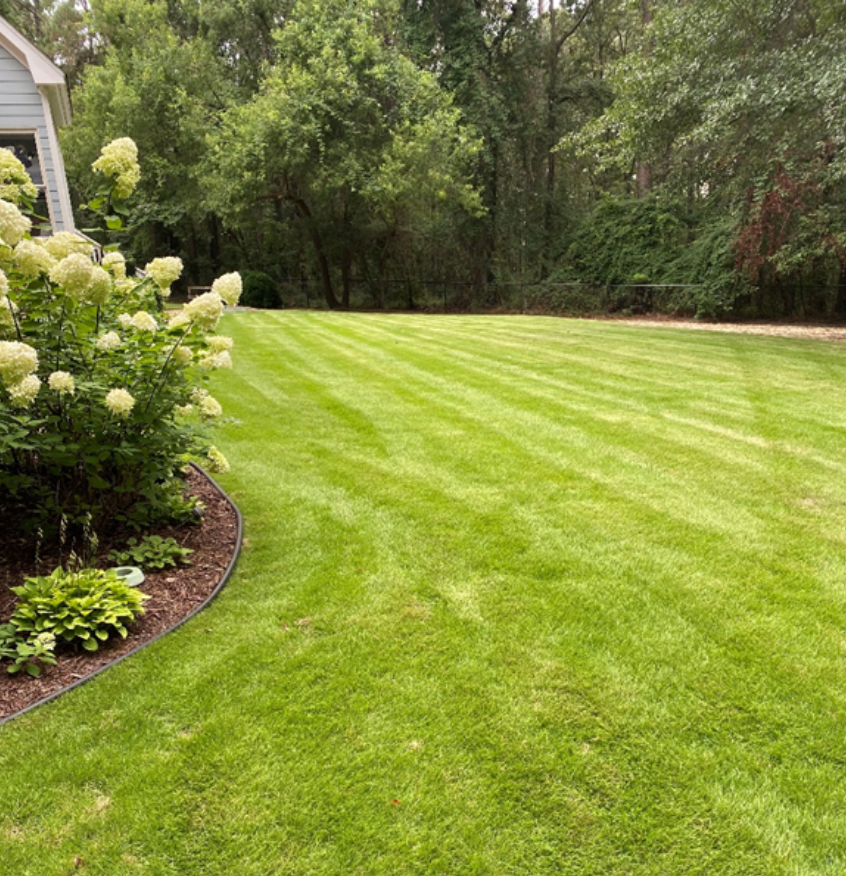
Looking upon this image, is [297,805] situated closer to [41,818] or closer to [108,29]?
[41,818]

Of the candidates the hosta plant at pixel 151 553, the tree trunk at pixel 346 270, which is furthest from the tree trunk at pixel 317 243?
the hosta plant at pixel 151 553

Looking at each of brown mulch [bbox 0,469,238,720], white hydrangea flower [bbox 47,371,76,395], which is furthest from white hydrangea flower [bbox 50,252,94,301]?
brown mulch [bbox 0,469,238,720]

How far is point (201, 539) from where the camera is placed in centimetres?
317

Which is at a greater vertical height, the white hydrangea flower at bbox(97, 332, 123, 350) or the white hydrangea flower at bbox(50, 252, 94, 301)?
the white hydrangea flower at bbox(50, 252, 94, 301)

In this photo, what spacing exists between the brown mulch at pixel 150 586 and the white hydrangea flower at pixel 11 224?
54.5 inches

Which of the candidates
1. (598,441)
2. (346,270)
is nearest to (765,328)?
(598,441)

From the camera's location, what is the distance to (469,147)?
17094 mm

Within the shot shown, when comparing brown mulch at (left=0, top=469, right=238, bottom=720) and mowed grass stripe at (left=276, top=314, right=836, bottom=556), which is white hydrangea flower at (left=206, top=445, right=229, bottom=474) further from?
mowed grass stripe at (left=276, top=314, right=836, bottom=556)

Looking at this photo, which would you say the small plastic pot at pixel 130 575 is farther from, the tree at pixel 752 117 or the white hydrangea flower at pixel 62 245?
the tree at pixel 752 117

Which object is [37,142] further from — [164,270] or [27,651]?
[27,651]

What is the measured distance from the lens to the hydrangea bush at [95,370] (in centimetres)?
245

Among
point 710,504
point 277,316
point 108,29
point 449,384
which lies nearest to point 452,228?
point 277,316

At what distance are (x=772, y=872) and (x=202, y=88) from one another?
945 inches

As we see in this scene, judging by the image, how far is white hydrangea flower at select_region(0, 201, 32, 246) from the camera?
2.35m
